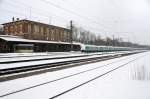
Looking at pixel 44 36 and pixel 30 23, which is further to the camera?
pixel 44 36

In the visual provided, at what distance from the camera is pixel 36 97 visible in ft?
23.8

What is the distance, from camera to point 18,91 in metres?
8.08

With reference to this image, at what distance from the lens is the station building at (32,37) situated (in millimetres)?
39766

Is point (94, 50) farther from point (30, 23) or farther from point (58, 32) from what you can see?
point (30, 23)

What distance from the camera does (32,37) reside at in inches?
2047

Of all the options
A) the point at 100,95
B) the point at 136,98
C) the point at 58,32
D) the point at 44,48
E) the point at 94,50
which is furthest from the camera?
the point at 58,32

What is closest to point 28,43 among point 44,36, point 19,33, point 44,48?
point 44,48

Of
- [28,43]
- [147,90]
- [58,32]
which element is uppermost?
[58,32]

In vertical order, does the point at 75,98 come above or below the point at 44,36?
below

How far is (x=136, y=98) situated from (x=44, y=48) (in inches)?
1646

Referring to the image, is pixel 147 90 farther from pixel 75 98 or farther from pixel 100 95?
pixel 75 98

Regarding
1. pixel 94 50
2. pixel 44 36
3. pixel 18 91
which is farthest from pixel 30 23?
pixel 18 91

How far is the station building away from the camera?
39.8m

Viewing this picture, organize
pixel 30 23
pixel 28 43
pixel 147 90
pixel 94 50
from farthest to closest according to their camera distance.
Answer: pixel 94 50 → pixel 30 23 → pixel 28 43 → pixel 147 90
